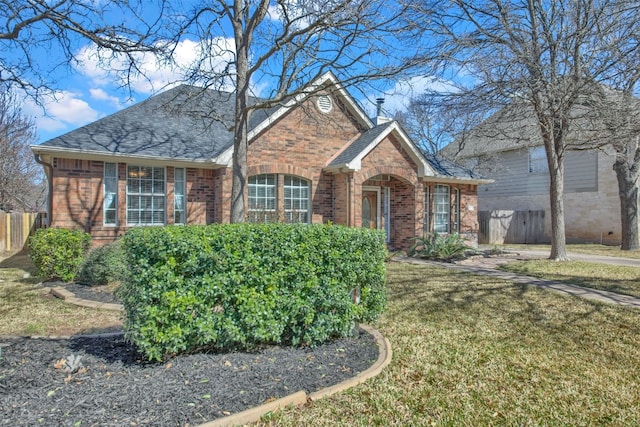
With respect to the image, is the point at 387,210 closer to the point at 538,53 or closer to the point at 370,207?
the point at 370,207

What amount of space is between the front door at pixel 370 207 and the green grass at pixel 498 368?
25.7ft

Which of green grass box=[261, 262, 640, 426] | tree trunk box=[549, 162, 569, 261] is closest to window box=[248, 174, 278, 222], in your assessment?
green grass box=[261, 262, 640, 426]

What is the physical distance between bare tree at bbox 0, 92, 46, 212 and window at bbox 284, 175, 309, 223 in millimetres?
16641

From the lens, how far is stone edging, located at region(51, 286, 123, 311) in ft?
22.0

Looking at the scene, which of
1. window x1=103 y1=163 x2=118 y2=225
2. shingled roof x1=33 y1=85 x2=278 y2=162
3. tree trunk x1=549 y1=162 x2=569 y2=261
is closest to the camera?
shingled roof x1=33 y1=85 x2=278 y2=162

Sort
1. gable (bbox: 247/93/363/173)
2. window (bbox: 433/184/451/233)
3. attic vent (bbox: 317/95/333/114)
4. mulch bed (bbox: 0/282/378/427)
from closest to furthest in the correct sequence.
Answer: mulch bed (bbox: 0/282/378/427)
gable (bbox: 247/93/363/173)
attic vent (bbox: 317/95/333/114)
window (bbox: 433/184/451/233)

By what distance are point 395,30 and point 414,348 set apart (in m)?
5.84

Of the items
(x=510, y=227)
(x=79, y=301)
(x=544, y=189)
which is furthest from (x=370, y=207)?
(x=544, y=189)

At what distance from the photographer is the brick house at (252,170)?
10.8 meters

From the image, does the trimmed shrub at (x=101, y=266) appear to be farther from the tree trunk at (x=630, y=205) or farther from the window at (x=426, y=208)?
the tree trunk at (x=630, y=205)

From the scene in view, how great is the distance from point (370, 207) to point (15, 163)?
21282mm

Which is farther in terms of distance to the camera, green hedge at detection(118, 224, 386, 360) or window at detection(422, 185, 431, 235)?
window at detection(422, 185, 431, 235)

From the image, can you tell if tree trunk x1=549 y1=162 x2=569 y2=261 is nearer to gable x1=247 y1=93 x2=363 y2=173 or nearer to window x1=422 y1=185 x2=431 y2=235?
window x1=422 y1=185 x2=431 y2=235

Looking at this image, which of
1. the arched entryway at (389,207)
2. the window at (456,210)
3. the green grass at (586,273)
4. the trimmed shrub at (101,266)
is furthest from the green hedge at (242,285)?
the window at (456,210)
